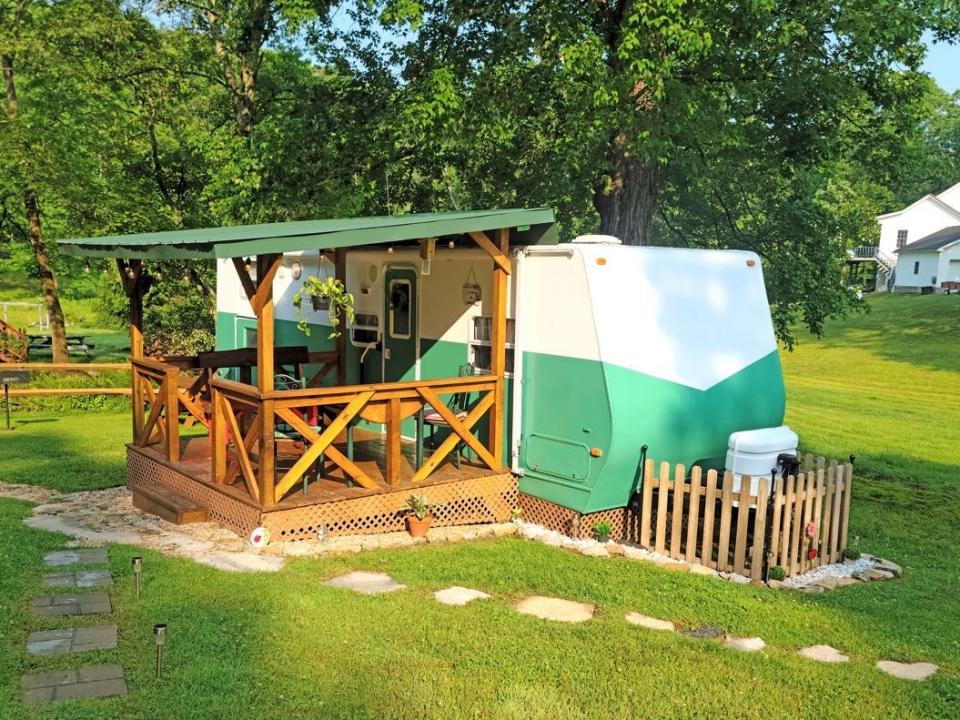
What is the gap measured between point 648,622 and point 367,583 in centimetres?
219

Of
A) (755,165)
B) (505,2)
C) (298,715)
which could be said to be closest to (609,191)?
(505,2)

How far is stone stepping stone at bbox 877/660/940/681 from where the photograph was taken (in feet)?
17.9

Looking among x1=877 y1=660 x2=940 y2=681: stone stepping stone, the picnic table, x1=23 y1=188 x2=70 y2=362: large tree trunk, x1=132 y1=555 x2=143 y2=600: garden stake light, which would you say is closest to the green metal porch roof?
x1=132 y1=555 x2=143 y2=600: garden stake light

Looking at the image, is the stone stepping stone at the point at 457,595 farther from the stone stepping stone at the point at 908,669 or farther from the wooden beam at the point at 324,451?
the stone stepping stone at the point at 908,669

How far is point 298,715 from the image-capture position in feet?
15.3

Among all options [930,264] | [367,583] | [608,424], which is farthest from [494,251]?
[930,264]

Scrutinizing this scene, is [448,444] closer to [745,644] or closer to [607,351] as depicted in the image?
[607,351]

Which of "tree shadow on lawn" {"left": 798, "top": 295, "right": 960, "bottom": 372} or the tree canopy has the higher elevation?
the tree canopy

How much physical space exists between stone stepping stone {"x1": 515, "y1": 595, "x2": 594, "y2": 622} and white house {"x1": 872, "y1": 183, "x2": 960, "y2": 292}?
45.3 meters

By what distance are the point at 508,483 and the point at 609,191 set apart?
682 centimetres

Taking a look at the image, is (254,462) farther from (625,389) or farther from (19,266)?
(19,266)

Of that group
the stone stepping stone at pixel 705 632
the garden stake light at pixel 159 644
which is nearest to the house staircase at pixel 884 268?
the stone stepping stone at pixel 705 632

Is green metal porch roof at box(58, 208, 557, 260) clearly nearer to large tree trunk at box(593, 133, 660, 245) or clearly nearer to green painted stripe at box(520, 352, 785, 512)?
green painted stripe at box(520, 352, 785, 512)

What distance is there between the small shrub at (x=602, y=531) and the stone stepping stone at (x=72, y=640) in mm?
4443
